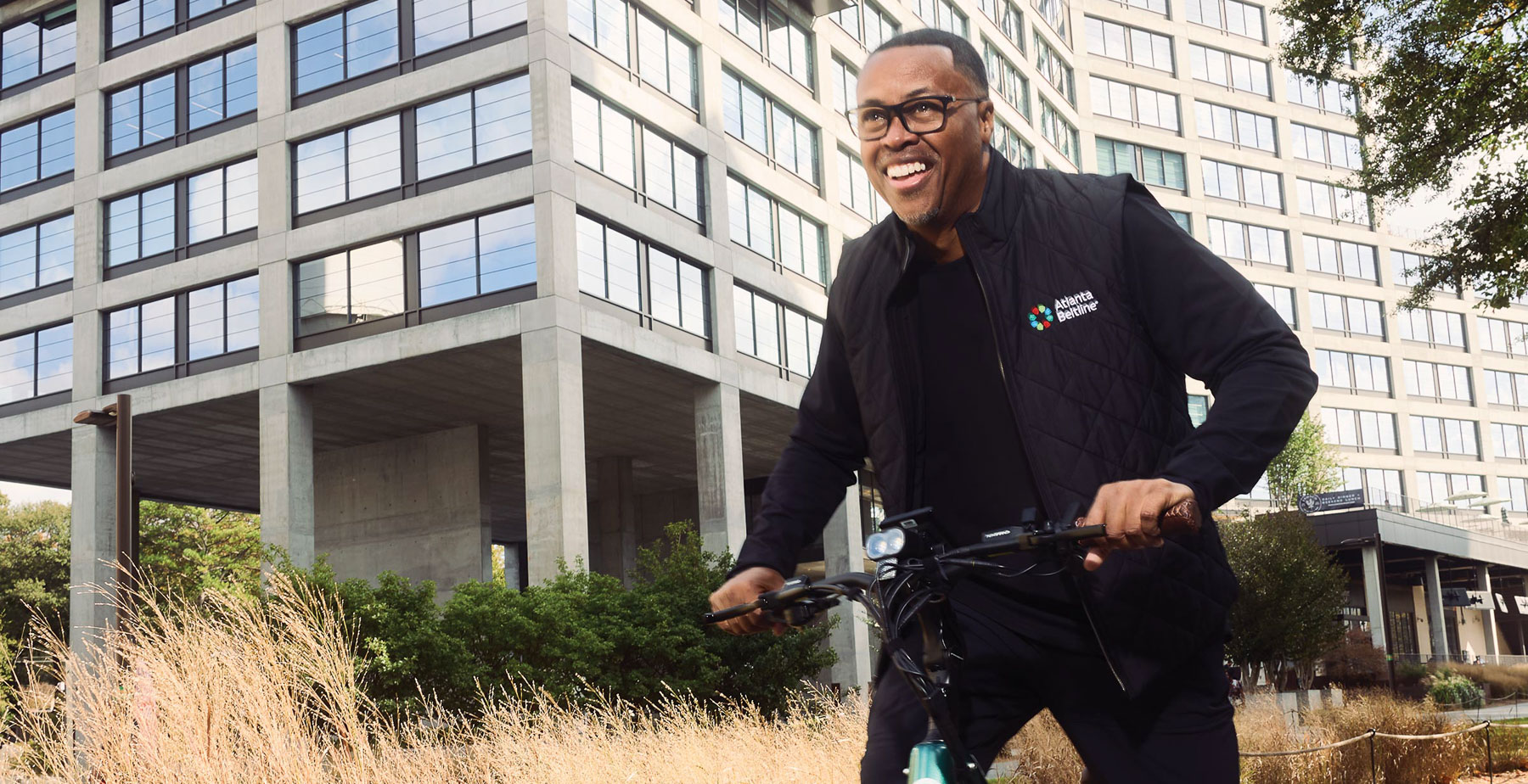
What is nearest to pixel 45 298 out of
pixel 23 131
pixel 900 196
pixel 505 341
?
pixel 23 131

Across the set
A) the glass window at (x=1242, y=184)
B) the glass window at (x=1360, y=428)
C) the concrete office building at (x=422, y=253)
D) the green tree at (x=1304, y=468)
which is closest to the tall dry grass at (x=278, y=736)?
the concrete office building at (x=422, y=253)

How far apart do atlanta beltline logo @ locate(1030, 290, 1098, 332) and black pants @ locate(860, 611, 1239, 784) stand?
546 millimetres

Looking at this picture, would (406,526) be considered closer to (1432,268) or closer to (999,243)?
(1432,268)

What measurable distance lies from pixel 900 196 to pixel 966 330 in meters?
0.28

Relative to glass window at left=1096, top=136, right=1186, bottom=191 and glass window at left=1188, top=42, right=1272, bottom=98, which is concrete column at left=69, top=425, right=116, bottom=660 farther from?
glass window at left=1188, top=42, right=1272, bottom=98

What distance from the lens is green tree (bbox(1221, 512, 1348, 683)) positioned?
1293 inches

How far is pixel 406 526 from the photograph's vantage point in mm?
38875

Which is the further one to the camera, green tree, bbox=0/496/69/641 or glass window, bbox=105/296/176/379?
green tree, bbox=0/496/69/641

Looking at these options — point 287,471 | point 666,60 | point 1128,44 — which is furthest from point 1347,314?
point 287,471

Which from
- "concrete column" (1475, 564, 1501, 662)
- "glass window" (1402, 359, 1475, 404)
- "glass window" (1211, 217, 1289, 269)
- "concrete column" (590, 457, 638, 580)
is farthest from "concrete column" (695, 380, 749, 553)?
"glass window" (1402, 359, 1475, 404)

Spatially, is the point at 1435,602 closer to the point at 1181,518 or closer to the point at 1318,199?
the point at 1318,199

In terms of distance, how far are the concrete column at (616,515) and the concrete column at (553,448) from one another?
1569 cm

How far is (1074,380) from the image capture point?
102 inches

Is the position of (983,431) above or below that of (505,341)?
below
